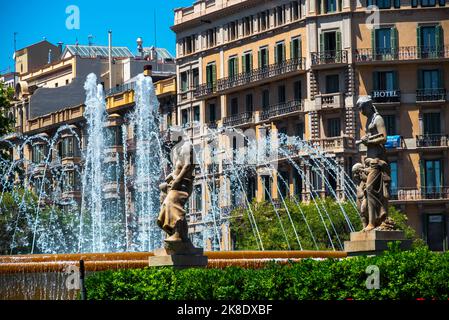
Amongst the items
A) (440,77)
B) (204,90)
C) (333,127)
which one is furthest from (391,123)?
(204,90)

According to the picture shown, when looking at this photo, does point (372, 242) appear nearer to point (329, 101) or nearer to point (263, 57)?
point (329, 101)

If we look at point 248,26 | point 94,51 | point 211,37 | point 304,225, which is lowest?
point 304,225

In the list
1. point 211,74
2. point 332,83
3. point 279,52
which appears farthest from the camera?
point 211,74

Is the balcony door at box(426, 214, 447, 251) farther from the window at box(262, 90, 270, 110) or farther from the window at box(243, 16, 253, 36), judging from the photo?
the window at box(243, 16, 253, 36)

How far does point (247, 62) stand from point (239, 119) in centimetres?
391

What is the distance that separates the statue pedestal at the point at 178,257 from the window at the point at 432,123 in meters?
64.8

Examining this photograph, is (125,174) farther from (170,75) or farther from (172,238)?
(172,238)

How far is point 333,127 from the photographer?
98875 millimetres

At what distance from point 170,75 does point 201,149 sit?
19087 millimetres

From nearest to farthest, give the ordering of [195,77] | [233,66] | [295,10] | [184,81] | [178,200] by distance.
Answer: [178,200] < [295,10] < [233,66] < [195,77] < [184,81]

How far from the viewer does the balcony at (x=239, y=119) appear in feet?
344

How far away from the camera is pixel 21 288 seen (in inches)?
1532

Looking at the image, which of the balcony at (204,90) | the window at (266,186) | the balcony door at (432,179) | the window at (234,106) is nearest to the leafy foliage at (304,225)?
the balcony door at (432,179)

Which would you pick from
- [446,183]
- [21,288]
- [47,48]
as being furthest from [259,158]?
[21,288]
